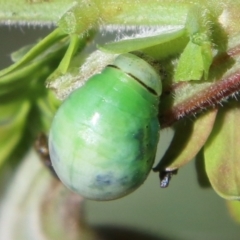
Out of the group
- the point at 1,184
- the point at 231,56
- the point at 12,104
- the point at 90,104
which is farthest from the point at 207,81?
the point at 1,184

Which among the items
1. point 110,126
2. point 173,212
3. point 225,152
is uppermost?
point 110,126

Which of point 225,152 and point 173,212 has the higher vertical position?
point 225,152

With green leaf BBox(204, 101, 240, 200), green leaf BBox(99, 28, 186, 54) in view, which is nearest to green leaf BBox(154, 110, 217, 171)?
green leaf BBox(204, 101, 240, 200)

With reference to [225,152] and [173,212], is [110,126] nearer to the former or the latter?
[225,152]

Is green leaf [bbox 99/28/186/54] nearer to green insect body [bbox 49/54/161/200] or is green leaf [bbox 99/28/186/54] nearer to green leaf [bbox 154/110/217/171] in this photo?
green insect body [bbox 49/54/161/200]

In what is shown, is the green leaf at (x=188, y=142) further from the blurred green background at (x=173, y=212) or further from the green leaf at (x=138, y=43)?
the blurred green background at (x=173, y=212)

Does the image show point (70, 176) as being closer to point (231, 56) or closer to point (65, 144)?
point (65, 144)

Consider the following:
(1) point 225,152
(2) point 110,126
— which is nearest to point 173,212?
(1) point 225,152
